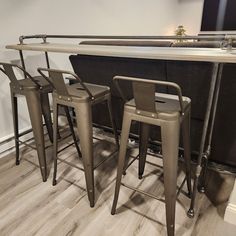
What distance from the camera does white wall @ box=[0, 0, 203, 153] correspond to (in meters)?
2.06

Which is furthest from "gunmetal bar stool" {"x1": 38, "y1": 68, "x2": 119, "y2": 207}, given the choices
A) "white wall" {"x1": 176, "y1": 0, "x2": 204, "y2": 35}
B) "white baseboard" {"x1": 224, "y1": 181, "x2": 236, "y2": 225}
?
"white wall" {"x1": 176, "y1": 0, "x2": 204, "y2": 35}

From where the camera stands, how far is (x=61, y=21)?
8.27 feet

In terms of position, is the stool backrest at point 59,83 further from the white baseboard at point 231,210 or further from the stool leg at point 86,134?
the white baseboard at point 231,210

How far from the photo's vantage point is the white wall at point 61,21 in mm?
2059

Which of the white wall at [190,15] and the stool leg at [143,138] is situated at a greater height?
the white wall at [190,15]

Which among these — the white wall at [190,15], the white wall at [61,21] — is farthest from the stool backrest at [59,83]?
the white wall at [190,15]

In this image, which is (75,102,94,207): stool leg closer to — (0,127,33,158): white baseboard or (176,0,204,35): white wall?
(0,127,33,158): white baseboard

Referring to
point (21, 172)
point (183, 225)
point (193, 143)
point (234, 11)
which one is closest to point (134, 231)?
point (183, 225)

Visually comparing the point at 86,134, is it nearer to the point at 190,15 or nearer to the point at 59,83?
the point at 59,83

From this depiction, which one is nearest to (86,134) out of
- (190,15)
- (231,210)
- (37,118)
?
(37,118)

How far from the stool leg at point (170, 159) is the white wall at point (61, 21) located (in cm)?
167

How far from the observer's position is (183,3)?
5.15 m

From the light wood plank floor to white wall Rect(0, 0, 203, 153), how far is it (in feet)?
2.40

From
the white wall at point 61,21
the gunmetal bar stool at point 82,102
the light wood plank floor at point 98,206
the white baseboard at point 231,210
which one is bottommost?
the light wood plank floor at point 98,206
